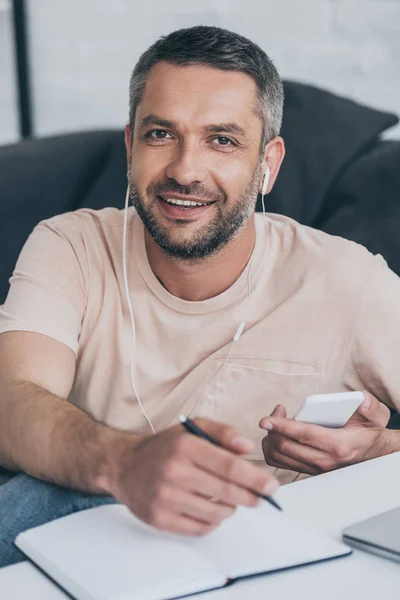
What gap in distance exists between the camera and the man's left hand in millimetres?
1212

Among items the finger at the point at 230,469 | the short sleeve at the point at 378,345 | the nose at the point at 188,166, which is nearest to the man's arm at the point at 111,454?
the finger at the point at 230,469

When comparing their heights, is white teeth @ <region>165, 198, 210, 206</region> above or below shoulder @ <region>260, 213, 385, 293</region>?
above

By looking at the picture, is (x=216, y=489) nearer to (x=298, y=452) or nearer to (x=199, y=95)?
(x=298, y=452)

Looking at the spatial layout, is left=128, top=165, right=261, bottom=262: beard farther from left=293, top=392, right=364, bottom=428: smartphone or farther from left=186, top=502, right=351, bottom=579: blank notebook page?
left=186, top=502, right=351, bottom=579: blank notebook page

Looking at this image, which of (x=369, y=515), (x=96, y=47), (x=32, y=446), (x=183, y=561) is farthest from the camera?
(x=96, y=47)

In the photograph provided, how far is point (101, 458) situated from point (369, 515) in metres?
0.31

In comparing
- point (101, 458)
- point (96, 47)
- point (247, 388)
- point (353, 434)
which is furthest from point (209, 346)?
point (96, 47)

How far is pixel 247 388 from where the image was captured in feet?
5.02

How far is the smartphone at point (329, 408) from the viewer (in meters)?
1.14

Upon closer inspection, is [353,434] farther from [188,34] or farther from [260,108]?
[188,34]

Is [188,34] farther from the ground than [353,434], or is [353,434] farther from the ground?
[188,34]

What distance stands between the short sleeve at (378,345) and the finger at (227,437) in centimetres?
59

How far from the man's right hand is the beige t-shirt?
0.56 metres

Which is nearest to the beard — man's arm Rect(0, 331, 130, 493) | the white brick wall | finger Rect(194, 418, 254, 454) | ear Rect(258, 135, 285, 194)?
ear Rect(258, 135, 285, 194)
